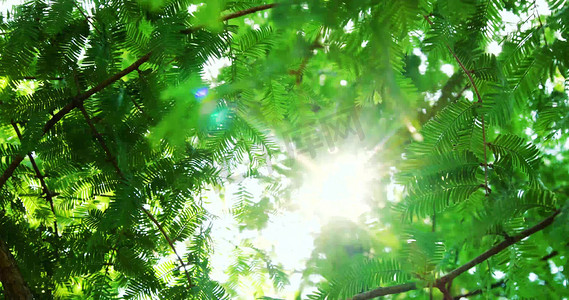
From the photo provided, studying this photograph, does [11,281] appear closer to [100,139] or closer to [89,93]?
[100,139]

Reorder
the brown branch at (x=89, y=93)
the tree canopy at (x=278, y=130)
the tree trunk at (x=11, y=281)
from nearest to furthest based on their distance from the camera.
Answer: the tree canopy at (x=278, y=130)
the brown branch at (x=89, y=93)
the tree trunk at (x=11, y=281)

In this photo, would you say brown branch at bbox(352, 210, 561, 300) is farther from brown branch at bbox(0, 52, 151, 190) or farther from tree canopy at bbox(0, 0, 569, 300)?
brown branch at bbox(0, 52, 151, 190)

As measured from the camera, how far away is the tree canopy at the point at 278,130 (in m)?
0.81

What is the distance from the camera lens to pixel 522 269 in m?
1.00

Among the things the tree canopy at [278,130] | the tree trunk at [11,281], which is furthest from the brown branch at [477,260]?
the tree trunk at [11,281]

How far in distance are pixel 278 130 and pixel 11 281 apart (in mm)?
993

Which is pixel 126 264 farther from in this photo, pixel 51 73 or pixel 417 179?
pixel 417 179

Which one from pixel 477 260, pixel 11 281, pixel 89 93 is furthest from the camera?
pixel 11 281

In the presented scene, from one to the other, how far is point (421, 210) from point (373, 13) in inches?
19.0

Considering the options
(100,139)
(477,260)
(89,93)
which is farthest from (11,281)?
(477,260)

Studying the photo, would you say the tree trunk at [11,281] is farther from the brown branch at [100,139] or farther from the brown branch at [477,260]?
the brown branch at [477,260]

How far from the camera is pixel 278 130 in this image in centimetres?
121

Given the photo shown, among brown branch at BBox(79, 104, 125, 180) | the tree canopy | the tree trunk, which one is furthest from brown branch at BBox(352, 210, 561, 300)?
the tree trunk

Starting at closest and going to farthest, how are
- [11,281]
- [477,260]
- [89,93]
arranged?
1. [477,260]
2. [89,93]
3. [11,281]
